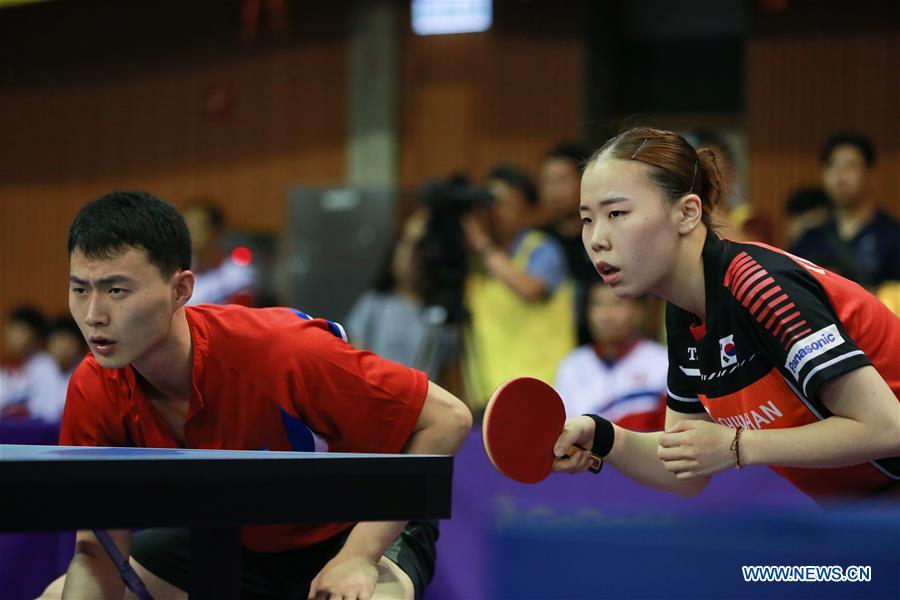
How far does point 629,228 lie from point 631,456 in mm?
458

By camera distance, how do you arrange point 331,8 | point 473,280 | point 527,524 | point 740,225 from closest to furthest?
point 527,524
point 740,225
point 473,280
point 331,8

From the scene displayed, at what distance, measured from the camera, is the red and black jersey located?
6.32 ft

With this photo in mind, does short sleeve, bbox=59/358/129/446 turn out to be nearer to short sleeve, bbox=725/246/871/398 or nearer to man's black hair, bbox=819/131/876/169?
short sleeve, bbox=725/246/871/398

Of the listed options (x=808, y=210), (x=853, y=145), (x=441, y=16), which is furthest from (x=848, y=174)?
(x=441, y=16)

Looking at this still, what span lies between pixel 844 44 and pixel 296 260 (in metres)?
4.04

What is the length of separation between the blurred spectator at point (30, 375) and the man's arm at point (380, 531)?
4280 millimetres

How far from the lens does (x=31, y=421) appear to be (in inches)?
140

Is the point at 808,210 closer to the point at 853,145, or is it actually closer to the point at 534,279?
the point at 853,145

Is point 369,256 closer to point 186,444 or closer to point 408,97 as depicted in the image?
point 408,97

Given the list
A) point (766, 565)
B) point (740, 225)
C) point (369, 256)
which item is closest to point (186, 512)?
point (766, 565)

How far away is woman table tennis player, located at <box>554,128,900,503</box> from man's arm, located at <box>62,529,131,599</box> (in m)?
0.91

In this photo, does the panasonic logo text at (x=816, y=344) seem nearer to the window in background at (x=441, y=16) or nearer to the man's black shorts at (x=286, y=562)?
the man's black shorts at (x=286, y=562)

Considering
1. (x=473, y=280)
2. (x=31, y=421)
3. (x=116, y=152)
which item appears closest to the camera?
(x=31, y=421)

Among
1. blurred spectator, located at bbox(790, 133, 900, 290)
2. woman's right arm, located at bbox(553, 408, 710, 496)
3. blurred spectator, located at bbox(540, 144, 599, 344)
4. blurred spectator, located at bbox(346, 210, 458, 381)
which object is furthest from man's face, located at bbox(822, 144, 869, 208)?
woman's right arm, located at bbox(553, 408, 710, 496)
